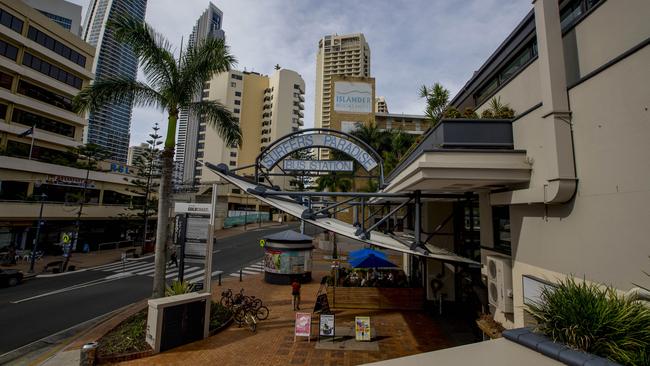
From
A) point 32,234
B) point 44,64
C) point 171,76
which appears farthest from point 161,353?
point 44,64

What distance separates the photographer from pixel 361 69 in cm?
13662

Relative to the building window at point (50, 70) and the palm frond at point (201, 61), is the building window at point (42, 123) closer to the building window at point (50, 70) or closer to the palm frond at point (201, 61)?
the building window at point (50, 70)

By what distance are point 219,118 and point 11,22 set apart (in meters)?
35.0

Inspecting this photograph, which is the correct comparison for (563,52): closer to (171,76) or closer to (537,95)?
(537,95)

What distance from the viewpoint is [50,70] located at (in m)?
36.8

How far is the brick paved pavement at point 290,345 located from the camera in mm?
9734

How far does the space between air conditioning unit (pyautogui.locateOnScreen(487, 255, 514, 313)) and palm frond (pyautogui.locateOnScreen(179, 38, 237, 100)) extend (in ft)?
41.9

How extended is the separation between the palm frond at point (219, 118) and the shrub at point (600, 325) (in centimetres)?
1335

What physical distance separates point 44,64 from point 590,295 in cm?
5036

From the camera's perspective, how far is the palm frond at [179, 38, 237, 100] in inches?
524

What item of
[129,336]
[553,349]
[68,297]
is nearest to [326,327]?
[129,336]

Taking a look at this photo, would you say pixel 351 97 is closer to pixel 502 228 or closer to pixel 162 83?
pixel 162 83

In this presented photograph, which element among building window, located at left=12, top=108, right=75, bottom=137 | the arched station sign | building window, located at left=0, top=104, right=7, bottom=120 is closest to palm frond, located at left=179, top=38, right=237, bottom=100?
the arched station sign

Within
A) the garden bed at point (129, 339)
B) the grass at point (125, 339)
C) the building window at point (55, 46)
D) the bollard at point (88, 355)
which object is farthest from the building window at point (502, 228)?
the building window at point (55, 46)
